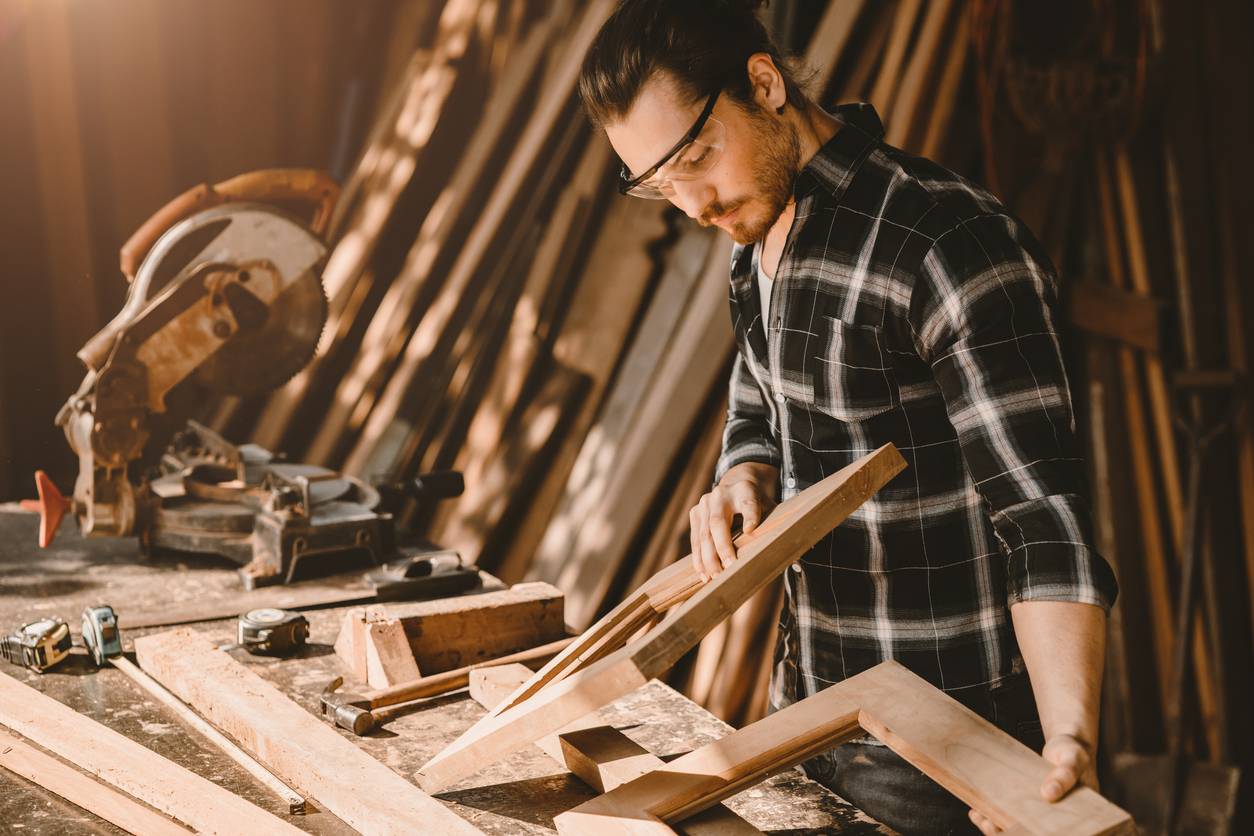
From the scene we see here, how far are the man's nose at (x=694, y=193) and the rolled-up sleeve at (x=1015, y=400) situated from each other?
33cm

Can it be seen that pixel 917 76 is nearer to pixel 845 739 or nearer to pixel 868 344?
pixel 868 344

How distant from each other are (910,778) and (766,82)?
98cm

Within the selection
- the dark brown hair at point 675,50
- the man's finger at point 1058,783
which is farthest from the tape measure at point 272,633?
the man's finger at point 1058,783

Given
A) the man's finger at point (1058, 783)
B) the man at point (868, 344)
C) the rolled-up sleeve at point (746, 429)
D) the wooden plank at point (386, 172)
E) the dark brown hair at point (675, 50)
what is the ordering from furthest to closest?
→ the wooden plank at point (386, 172)
the rolled-up sleeve at point (746, 429)
the dark brown hair at point (675, 50)
the man at point (868, 344)
the man's finger at point (1058, 783)

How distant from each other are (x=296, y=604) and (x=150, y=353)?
0.72 m

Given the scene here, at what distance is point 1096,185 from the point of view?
3279 mm

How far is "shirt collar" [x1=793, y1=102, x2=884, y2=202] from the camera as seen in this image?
5.07 ft

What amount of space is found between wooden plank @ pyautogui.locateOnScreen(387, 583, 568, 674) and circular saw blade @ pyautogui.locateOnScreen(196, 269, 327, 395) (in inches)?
36.7

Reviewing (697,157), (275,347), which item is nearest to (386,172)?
(275,347)

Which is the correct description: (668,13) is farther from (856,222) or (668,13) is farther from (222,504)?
(222,504)

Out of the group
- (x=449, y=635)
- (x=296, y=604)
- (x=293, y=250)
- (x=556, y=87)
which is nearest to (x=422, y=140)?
(x=556, y=87)

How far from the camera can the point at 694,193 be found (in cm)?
158

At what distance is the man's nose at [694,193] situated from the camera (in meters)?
1.57

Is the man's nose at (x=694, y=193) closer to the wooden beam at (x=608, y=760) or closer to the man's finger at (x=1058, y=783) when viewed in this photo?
the wooden beam at (x=608, y=760)
